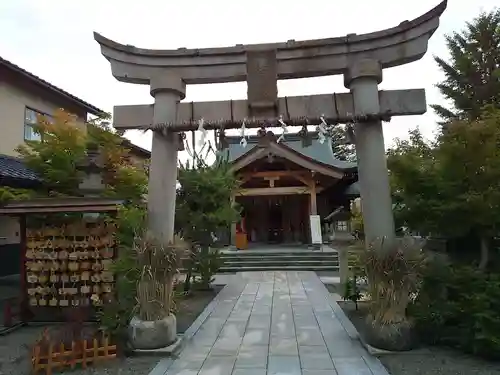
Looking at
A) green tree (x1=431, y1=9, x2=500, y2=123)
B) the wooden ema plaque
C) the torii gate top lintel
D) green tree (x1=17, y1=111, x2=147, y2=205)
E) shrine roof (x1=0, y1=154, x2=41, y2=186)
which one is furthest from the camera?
green tree (x1=431, y1=9, x2=500, y2=123)

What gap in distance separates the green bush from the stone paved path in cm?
110

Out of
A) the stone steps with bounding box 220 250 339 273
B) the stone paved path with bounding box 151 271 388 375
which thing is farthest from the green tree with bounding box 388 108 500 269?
the stone steps with bounding box 220 250 339 273

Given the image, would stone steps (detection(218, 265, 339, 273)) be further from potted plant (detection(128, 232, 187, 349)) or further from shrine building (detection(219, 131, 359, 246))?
potted plant (detection(128, 232, 187, 349))

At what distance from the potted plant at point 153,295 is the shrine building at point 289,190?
11779 millimetres

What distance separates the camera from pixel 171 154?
22.0ft

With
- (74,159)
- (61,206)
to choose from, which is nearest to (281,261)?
(74,159)

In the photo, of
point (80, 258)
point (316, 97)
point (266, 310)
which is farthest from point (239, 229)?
point (316, 97)

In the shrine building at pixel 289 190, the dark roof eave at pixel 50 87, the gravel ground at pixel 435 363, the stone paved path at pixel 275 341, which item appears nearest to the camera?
the gravel ground at pixel 435 363

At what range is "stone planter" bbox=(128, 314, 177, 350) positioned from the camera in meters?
5.66

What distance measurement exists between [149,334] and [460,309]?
4.32m

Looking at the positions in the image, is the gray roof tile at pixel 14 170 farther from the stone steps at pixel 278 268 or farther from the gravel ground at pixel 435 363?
the gravel ground at pixel 435 363

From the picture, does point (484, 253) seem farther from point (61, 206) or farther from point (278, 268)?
point (278, 268)

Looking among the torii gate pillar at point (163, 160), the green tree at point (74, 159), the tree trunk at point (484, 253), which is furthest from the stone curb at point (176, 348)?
the tree trunk at point (484, 253)

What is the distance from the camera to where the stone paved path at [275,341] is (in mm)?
5062
